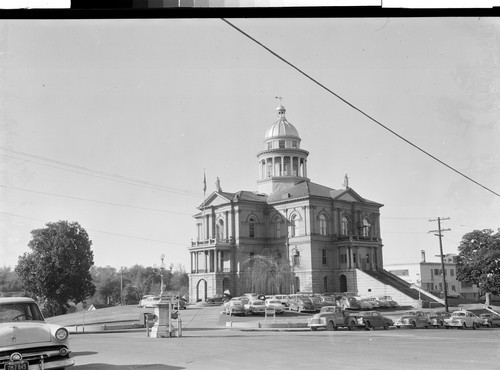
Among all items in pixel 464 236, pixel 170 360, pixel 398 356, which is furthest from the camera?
pixel 464 236

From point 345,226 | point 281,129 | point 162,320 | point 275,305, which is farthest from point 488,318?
point 162,320

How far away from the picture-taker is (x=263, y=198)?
17.9 m

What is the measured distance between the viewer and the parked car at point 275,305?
67.8ft

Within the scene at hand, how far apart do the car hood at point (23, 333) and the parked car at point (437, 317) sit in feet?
44.6

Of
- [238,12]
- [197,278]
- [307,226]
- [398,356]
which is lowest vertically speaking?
[398,356]

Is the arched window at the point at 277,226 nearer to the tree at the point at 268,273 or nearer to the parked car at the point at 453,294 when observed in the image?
the tree at the point at 268,273

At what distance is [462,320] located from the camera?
1681 cm

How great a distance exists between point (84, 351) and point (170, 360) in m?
1.42

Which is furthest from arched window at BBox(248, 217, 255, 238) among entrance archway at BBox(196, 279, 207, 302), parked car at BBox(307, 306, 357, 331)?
entrance archway at BBox(196, 279, 207, 302)

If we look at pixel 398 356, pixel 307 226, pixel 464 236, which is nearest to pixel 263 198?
pixel 307 226

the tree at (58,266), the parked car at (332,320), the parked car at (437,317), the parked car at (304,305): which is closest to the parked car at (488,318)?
the parked car at (437,317)

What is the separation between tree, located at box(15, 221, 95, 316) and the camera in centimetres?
888

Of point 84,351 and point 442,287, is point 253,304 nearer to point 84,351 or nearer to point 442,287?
point 442,287

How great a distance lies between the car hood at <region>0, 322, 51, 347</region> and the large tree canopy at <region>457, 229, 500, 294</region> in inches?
304
